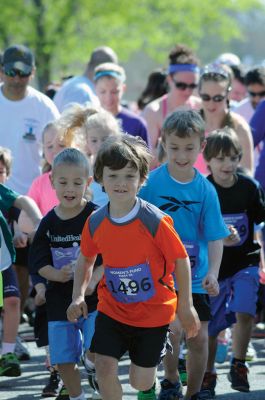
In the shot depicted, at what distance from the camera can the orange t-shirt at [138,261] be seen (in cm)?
612

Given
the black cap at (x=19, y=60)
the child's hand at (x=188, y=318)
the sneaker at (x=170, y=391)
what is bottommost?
the sneaker at (x=170, y=391)

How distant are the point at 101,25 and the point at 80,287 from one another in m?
30.0

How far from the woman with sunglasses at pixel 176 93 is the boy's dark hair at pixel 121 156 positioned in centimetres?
387

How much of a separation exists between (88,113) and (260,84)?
3.34 meters

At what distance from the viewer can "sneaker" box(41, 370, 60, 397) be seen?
7809 mm

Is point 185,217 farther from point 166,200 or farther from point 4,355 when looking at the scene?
point 4,355

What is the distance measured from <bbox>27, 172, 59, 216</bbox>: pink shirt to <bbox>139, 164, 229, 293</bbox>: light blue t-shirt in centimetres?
134

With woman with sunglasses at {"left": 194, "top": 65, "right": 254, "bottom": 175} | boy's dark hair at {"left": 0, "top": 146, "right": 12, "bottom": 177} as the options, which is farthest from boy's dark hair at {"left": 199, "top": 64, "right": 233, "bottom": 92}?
boy's dark hair at {"left": 0, "top": 146, "right": 12, "bottom": 177}

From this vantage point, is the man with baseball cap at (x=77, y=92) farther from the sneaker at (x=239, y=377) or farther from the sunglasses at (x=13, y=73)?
the sneaker at (x=239, y=377)

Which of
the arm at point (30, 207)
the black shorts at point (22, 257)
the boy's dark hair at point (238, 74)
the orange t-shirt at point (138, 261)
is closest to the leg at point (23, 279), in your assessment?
the black shorts at point (22, 257)

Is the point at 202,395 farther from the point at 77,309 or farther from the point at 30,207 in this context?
the point at 30,207

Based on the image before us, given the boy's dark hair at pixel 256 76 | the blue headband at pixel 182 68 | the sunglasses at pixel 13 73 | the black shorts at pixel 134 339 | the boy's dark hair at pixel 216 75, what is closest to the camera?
the black shorts at pixel 134 339

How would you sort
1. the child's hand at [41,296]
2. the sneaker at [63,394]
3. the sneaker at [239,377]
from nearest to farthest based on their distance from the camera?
1. the child's hand at [41,296]
2. the sneaker at [63,394]
3. the sneaker at [239,377]

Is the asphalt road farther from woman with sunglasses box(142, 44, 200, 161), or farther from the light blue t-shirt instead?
woman with sunglasses box(142, 44, 200, 161)
